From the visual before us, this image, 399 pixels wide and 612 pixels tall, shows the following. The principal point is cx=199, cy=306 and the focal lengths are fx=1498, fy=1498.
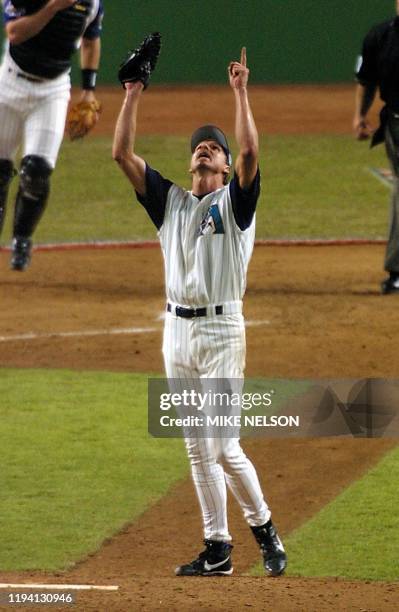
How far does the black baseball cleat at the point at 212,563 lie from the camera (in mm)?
6777

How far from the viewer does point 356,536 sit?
7.61 meters

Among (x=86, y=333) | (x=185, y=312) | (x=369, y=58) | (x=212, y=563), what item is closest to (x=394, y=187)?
(x=369, y=58)

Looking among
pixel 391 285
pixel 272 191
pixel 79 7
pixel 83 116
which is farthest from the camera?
Answer: pixel 272 191

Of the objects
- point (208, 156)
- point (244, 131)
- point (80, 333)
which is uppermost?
point (244, 131)

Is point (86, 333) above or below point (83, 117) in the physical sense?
below

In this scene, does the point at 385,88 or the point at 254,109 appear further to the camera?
the point at 254,109

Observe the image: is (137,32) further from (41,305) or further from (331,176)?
(41,305)

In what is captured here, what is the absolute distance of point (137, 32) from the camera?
985 inches

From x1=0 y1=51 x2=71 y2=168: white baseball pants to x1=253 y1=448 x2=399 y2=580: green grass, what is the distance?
2574mm

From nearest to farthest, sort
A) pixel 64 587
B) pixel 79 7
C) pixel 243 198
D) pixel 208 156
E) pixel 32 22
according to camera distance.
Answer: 1. pixel 64 587
2. pixel 243 198
3. pixel 208 156
4. pixel 32 22
5. pixel 79 7

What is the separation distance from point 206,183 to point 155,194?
24 cm

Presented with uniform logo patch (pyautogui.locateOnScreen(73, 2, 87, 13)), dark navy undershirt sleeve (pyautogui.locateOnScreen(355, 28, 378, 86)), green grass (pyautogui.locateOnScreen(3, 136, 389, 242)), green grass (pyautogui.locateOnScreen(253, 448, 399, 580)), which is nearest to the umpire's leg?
dark navy undershirt sleeve (pyautogui.locateOnScreen(355, 28, 378, 86))

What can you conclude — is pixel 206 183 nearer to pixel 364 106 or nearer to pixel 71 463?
pixel 71 463

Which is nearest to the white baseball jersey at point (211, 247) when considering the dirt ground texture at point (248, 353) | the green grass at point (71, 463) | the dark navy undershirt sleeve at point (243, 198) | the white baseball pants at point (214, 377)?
the dark navy undershirt sleeve at point (243, 198)
